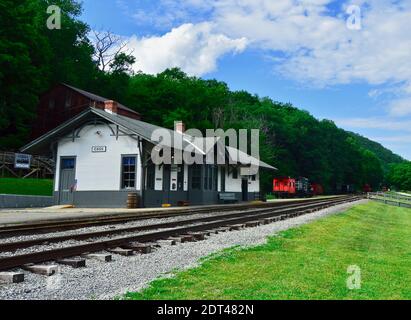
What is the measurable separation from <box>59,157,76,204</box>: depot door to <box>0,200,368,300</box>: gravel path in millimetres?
18394

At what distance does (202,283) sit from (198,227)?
305 inches

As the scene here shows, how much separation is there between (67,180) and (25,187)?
471 centimetres

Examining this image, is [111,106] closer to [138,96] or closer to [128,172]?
[128,172]

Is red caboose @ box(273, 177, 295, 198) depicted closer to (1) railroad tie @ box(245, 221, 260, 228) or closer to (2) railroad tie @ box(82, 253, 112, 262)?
(1) railroad tie @ box(245, 221, 260, 228)

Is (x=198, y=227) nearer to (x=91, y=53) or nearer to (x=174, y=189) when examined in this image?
(x=174, y=189)

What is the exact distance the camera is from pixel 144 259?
28.1 feet

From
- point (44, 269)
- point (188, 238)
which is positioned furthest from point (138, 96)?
point (44, 269)

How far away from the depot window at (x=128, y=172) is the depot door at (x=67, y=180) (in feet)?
11.0

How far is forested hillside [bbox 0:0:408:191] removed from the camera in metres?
40.7

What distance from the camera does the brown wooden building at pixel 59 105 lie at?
4978cm

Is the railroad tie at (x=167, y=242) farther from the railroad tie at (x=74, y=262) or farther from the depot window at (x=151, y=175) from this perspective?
the depot window at (x=151, y=175)

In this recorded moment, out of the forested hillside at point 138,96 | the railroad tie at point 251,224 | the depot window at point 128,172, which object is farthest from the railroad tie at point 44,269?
the forested hillside at point 138,96

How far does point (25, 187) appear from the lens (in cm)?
3039
